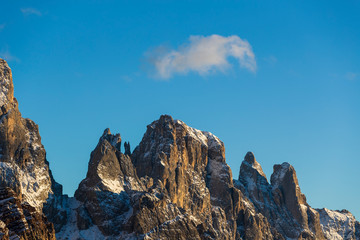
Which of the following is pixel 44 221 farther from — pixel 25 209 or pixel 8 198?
pixel 8 198

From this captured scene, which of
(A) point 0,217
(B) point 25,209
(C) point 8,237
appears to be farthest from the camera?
(B) point 25,209

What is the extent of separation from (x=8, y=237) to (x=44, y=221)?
28.9 m

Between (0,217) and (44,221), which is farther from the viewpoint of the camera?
(44,221)

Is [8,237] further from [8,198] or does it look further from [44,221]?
[44,221]

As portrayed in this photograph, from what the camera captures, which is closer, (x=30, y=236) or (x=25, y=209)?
(x=30, y=236)

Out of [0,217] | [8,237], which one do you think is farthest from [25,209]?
[8,237]

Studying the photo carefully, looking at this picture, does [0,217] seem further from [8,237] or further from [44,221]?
[44,221]

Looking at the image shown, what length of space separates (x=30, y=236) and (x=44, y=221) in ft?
46.0

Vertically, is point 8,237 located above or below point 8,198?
below

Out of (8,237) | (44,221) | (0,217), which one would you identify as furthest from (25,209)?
(8,237)

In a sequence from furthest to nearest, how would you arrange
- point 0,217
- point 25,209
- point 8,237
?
point 25,209 < point 0,217 < point 8,237

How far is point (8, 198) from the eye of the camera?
142375 mm

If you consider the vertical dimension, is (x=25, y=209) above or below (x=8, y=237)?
above

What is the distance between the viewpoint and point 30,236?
141750 mm
